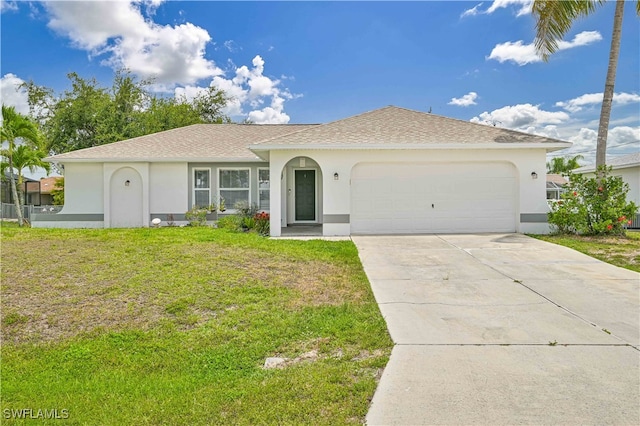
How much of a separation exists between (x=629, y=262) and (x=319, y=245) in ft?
22.7

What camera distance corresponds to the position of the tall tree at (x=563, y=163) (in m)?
49.8

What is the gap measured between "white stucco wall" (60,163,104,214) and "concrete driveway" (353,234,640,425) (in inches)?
481

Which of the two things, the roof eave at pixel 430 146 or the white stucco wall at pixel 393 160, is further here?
A: the white stucco wall at pixel 393 160

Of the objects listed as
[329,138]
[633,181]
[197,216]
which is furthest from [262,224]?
[633,181]

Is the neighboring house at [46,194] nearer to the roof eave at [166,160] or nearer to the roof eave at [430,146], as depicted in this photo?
the roof eave at [166,160]

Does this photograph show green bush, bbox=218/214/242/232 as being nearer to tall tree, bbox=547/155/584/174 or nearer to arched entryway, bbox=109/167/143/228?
arched entryway, bbox=109/167/143/228

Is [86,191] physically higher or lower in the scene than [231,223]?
higher

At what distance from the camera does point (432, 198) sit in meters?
12.4

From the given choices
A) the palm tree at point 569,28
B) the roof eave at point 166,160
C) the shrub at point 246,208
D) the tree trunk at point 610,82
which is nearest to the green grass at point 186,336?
the shrub at point 246,208

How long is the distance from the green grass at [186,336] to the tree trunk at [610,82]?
10.1m

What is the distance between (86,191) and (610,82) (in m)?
19.1

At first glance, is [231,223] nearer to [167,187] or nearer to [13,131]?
[167,187]

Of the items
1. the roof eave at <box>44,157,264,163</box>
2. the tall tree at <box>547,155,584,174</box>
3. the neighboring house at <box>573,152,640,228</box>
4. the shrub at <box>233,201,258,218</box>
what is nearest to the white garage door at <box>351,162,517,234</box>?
the shrub at <box>233,201,258,218</box>

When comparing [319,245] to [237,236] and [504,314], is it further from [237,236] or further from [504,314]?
[504,314]
